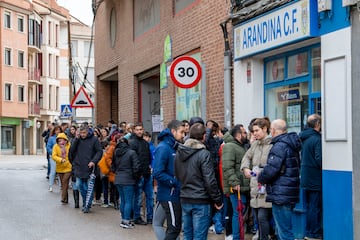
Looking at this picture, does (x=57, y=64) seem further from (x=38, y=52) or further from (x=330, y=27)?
(x=330, y=27)

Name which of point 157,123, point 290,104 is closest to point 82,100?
point 157,123

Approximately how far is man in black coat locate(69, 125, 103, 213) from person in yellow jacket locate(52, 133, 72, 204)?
116 cm

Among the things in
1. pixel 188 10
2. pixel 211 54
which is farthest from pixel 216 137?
pixel 188 10

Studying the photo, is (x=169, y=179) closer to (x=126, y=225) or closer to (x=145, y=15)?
(x=126, y=225)

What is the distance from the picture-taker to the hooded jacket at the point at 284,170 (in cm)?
866

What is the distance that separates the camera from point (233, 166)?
10367 millimetres

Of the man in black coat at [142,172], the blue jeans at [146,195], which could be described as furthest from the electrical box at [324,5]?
the blue jeans at [146,195]

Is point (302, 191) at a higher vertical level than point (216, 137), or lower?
lower

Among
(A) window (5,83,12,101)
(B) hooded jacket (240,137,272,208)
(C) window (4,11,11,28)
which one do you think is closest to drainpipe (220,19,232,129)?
(B) hooded jacket (240,137,272,208)

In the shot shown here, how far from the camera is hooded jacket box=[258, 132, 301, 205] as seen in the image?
866 centimetres

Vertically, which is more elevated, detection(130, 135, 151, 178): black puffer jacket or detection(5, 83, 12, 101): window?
detection(5, 83, 12, 101): window

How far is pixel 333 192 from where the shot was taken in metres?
9.88

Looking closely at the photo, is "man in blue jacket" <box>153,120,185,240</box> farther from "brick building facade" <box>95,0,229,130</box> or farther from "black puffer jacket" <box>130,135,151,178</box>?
"brick building facade" <box>95,0,229,130</box>

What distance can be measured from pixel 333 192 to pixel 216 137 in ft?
8.36
